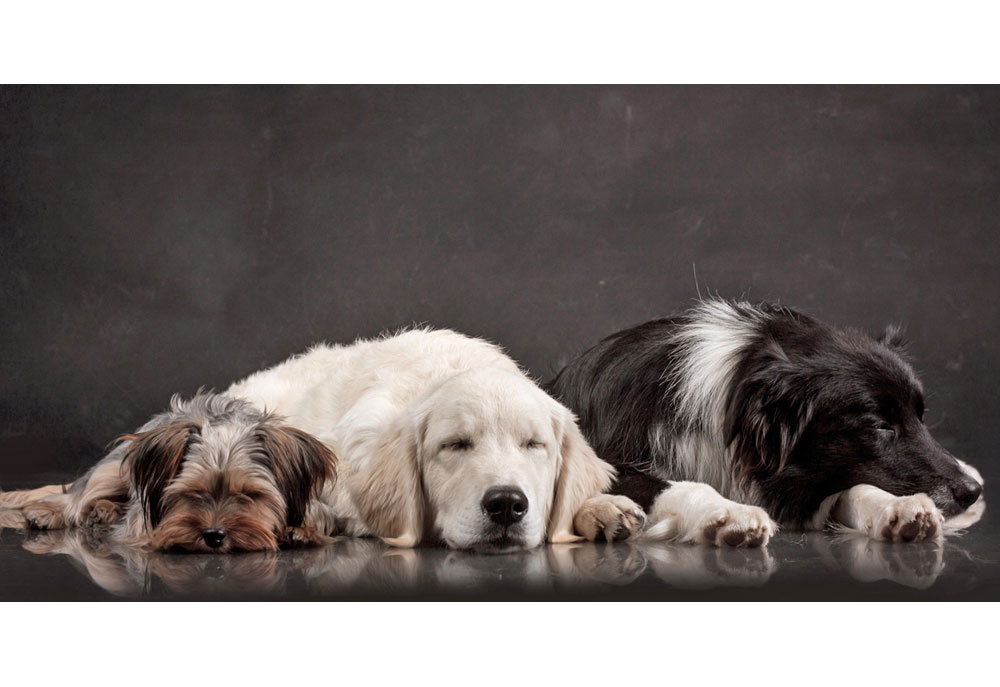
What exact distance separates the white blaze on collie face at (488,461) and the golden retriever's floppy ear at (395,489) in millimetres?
60

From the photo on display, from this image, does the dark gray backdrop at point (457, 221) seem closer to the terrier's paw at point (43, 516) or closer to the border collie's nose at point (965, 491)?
the terrier's paw at point (43, 516)

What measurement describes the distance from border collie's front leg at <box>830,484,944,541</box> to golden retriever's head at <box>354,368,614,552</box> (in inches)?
50.9

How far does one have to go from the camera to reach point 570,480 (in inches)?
220

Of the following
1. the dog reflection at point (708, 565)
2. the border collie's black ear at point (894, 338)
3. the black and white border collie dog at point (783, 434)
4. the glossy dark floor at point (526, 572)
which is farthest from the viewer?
the border collie's black ear at point (894, 338)

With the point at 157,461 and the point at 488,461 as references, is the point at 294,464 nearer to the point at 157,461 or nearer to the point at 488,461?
the point at 157,461

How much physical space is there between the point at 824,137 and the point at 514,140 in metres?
2.30

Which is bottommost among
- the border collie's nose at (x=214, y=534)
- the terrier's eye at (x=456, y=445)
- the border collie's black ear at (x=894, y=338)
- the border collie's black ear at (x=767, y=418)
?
the border collie's nose at (x=214, y=534)

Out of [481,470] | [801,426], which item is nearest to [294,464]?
[481,470]

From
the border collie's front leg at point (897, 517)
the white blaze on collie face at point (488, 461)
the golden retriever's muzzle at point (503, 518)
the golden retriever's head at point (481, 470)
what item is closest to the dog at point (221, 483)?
the golden retriever's head at point (481, 470)

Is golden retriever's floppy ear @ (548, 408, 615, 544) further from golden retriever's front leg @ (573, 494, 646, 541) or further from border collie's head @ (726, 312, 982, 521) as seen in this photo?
border collie's head @ (726, 312, 982, 521)

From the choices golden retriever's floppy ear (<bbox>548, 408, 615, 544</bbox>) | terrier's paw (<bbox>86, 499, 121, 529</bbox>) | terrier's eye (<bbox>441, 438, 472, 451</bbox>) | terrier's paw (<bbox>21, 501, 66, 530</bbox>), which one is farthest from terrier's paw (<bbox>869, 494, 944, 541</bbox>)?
terrier's paw (<bbox>21, 501, 66, 530</bbox>)

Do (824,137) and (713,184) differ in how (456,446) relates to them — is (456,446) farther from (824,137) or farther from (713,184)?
(824,137)

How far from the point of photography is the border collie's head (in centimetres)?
597

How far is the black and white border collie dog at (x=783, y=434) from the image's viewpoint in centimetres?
585
